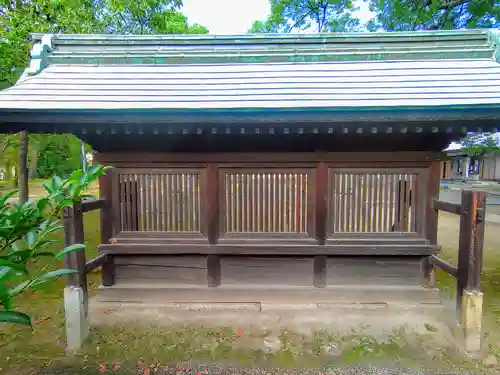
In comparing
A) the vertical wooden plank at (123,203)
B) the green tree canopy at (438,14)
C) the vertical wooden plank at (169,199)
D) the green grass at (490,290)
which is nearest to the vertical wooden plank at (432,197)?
the green grass at (490,290)

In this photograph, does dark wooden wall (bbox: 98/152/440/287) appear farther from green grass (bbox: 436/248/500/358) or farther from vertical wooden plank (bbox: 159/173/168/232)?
green grass (bbox: 436/248/500/358)

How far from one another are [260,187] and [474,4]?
9741mm

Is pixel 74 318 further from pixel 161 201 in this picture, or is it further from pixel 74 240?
pixel 161 201

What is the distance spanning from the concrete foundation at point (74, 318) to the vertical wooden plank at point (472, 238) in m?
4.93

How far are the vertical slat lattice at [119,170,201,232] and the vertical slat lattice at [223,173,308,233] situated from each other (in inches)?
21.5

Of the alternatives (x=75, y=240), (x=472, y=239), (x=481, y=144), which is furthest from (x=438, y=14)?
(x=75, y=240)

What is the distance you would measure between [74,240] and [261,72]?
3.69 m

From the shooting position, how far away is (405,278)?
14.8 feet

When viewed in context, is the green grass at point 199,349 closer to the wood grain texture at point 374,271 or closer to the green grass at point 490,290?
the green grass at point 490,290

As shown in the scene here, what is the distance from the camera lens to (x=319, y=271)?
4492mm

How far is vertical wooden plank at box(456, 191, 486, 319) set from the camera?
3.36 m

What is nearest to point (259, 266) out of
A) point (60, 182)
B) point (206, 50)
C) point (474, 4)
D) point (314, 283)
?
point (314, 283)

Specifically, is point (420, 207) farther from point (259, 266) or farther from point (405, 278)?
point (259, 266)

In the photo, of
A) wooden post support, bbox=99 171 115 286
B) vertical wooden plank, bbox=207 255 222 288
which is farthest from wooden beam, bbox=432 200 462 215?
wooden post support, bbox=99 171 115 286
